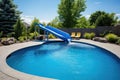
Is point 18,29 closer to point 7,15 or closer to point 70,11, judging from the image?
point 7,15

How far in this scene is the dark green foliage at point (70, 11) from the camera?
3453cm

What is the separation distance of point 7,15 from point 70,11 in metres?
15.1

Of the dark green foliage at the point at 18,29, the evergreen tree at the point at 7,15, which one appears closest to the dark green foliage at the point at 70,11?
the evergreen tree at the point at 7,15

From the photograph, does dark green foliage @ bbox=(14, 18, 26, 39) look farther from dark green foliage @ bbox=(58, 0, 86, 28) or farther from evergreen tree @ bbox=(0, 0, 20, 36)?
dark green foliage @ bbox=(58, 0, 86, 28)

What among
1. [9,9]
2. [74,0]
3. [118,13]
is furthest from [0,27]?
[118,13]

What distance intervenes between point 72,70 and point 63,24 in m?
28.7

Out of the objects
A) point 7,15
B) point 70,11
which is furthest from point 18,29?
point 70,11

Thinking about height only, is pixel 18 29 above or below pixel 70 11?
below

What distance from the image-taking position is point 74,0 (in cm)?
3491

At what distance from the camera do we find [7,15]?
2391cm

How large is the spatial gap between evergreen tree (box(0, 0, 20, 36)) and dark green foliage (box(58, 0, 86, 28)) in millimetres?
12952

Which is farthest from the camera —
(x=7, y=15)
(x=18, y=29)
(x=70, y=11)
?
(x=70, y=11)

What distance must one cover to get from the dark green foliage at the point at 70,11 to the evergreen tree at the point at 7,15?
42.5 feet

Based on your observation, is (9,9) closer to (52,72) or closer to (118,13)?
(52,72)
